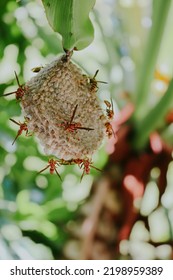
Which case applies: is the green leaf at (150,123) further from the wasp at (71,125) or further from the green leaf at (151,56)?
the wasp at (71,125)

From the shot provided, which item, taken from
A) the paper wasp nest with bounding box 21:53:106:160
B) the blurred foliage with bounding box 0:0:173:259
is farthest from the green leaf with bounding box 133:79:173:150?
the paper wasp nest with bounding box 21:53:106:160

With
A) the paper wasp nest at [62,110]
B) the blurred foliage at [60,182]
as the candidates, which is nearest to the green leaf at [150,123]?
the blurred foliage at [60,182]

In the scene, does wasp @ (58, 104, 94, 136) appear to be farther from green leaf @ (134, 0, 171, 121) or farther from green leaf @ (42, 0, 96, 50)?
green leaf @ (134, 0, 171, 121)

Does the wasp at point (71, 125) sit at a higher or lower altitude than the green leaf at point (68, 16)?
lower

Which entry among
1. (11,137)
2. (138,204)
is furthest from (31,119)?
(138,204)
